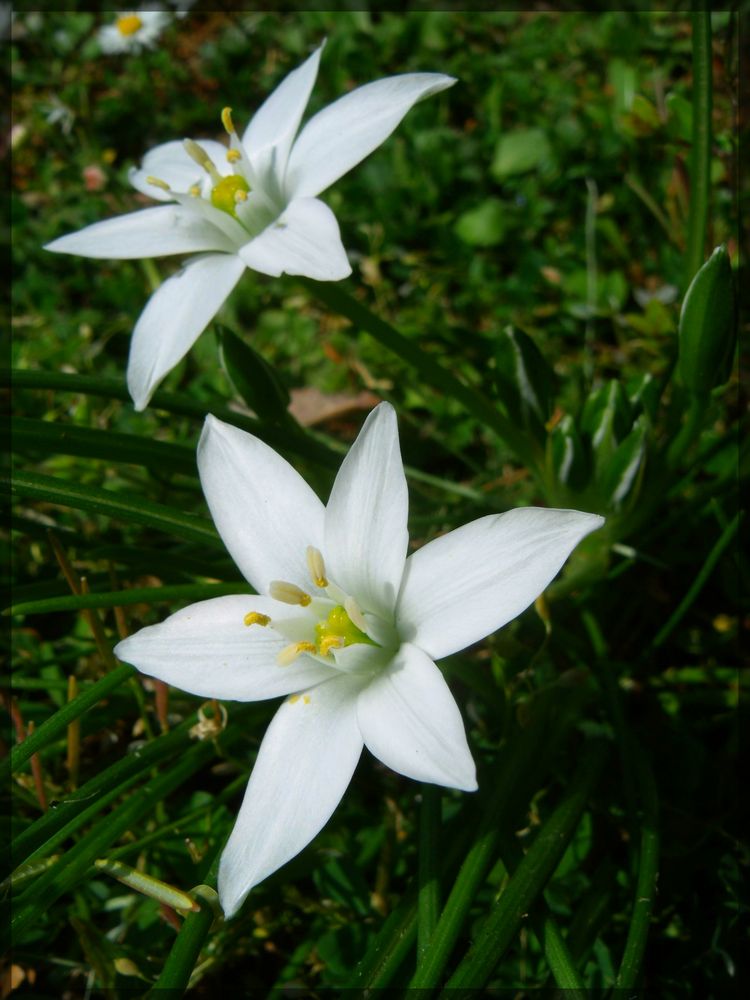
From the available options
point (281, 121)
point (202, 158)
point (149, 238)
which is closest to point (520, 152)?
point (281, 121)

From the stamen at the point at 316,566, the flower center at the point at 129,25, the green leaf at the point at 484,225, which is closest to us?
the stamen at the point at 316,566

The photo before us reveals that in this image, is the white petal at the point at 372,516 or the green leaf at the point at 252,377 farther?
the green leaf at the point at 252,377

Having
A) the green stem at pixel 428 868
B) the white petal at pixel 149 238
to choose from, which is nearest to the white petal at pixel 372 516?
the green stem at pixel 428 868

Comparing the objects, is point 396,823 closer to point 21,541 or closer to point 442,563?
point 442,563

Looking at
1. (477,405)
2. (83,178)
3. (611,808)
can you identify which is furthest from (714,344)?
(83,178)

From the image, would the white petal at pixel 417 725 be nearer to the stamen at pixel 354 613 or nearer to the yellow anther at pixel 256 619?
the stamen at pixel 354 613

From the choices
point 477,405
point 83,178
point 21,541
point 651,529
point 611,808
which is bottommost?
point 611,808
